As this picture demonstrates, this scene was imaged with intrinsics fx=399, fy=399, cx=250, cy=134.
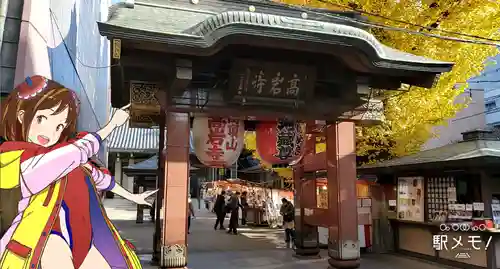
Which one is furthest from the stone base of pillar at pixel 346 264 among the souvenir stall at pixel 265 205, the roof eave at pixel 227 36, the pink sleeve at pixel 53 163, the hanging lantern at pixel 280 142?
the souvenir stall at pixel 265 205

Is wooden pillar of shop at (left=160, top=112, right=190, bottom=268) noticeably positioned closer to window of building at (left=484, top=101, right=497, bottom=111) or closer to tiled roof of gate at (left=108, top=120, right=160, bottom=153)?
tiled roof of gate at (left=108, top=120, right=160, bottom=153)

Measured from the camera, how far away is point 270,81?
26.6 feet

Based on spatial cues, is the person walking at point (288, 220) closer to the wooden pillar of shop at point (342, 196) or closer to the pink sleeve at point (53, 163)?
the wooden pillar of shop at point (342, 196)

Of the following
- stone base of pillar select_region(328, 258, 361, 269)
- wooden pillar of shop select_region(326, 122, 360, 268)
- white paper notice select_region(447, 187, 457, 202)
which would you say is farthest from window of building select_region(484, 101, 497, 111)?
stone base of pillar select_region(328, 258, 361, 269)

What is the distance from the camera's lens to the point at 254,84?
8.01 m

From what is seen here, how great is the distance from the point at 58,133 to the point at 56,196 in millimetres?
871

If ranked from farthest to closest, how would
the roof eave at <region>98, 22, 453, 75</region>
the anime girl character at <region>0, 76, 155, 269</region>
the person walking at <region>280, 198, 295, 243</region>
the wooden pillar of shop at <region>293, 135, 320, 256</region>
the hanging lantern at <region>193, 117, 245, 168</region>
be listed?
the person walking at <region>280, 198, 295, 243</region> < the wooden pillar of shop at <region>293, 135, 320, 256</region> < the hanging lantern at <region>193, 117, 245, 168</region> < the roof eave at <region>98, 22, 453, 75</region> < the anime girl character at <region>0, 76, 155, 269</region>

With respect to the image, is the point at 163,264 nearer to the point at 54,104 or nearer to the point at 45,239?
the point at 45,239

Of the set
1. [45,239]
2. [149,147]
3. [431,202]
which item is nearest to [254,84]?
[45,239]

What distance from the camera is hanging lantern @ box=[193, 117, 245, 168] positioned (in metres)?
8.42

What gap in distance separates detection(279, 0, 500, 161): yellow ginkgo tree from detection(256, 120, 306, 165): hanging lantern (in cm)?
358

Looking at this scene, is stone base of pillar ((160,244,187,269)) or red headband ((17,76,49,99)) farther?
stone base of pillar ((160,244,187,269))

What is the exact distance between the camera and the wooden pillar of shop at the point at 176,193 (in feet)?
23.8

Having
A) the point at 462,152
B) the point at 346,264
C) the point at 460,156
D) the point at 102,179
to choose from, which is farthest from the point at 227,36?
the point at 462,152
